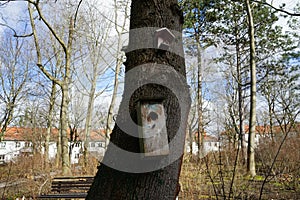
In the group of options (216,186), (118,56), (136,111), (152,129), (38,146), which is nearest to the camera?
(152,129)

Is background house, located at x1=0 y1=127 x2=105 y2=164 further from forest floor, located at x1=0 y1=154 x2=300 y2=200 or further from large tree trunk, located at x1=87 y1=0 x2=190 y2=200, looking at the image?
large tree trunk, located at x1=87 y1=0 x2=190 y2=200

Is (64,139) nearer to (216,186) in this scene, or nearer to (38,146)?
(216,186)

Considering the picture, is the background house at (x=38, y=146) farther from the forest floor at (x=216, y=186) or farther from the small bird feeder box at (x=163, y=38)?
the small bird feeder box at (x=163, y=38)

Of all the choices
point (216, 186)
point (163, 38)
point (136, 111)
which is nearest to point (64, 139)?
point (216, 186)

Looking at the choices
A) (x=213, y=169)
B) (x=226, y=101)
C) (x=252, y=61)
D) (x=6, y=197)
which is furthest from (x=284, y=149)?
(x=226, y=101)

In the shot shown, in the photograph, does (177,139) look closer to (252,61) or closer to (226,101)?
(252,61)

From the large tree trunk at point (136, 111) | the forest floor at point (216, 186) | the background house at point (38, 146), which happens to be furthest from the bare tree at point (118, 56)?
the large tree trunk at point (136, 111)

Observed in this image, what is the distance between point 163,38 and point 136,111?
490 millimetres

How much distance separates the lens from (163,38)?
A: 1669mm

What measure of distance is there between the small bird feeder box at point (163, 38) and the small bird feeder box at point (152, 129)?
38 cm

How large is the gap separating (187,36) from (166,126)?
11.3 meters

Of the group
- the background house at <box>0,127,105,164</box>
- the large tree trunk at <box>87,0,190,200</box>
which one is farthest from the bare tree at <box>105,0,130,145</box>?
the large tree trunk at <box>87,0,190,200</box>

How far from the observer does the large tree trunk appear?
4.78 feet

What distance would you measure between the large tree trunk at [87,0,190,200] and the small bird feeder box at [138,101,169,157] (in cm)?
3
